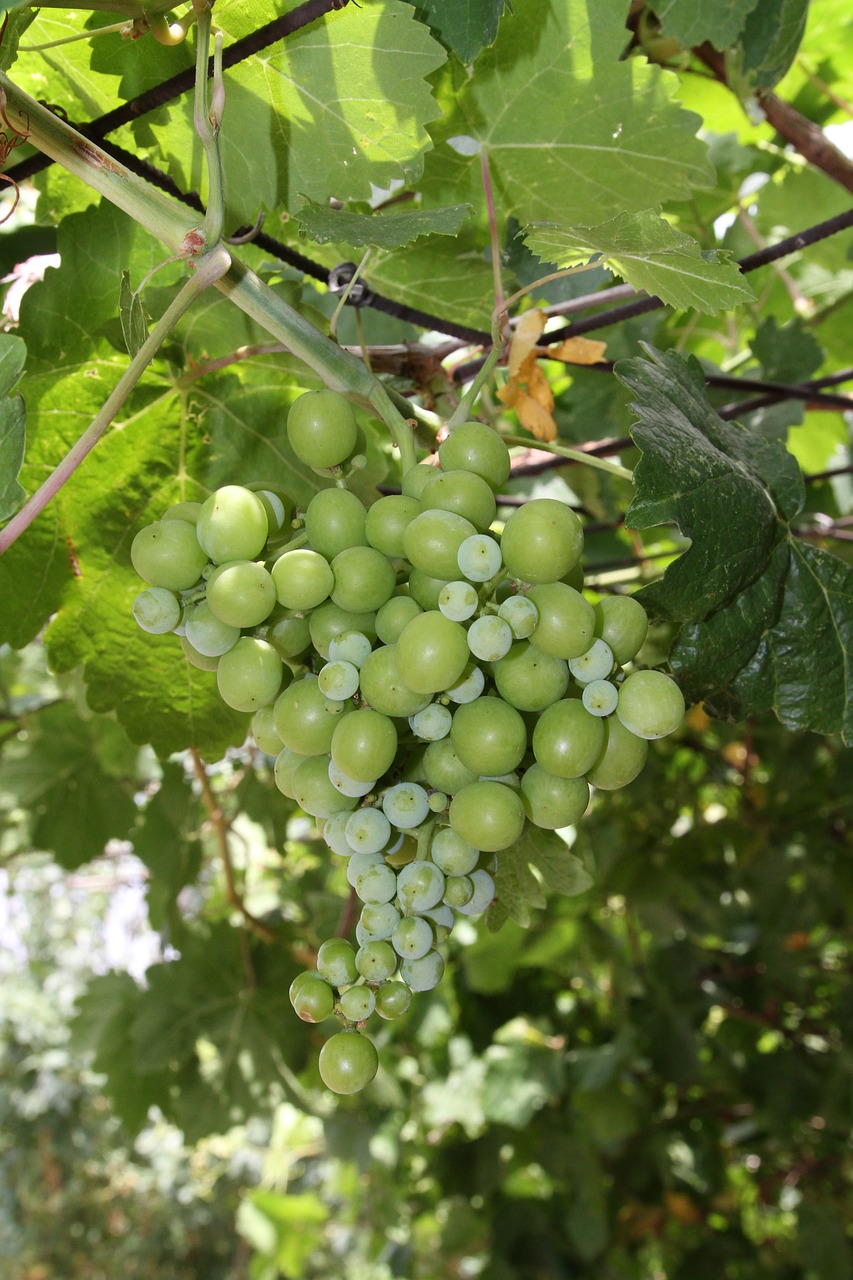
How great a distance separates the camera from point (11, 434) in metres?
0.56

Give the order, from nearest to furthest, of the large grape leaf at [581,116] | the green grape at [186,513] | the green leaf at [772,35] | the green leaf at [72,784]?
the green grape at [186,513] < the large grape leaf at [581,116] < the green leaf at [772,35] < the green leaf at [72,784]

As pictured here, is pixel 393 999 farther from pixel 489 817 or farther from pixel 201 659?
pixel 201 659

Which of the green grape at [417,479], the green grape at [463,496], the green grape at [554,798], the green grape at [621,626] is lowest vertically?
the green grape at [554,798]

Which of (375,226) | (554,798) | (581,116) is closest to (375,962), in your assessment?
(554,798)

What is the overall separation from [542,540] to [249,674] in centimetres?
18

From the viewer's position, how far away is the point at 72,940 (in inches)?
217

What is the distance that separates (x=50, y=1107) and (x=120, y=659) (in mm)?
4936

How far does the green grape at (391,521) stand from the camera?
0.52 meters

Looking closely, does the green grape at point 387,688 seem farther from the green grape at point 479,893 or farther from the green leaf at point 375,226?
the green leaf at point 375,226

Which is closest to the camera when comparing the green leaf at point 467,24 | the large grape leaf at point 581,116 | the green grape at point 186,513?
the green grape at point 186,513

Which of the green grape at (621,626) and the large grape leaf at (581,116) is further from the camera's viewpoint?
the large grape leaf at (581,116)

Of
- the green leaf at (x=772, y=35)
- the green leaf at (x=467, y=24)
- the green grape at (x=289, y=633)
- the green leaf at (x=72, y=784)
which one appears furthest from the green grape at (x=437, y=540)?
the green leaf at (x=72, y=784)

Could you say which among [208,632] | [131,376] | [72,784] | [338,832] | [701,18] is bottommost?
[72,784]

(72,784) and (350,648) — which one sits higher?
(350,648)
